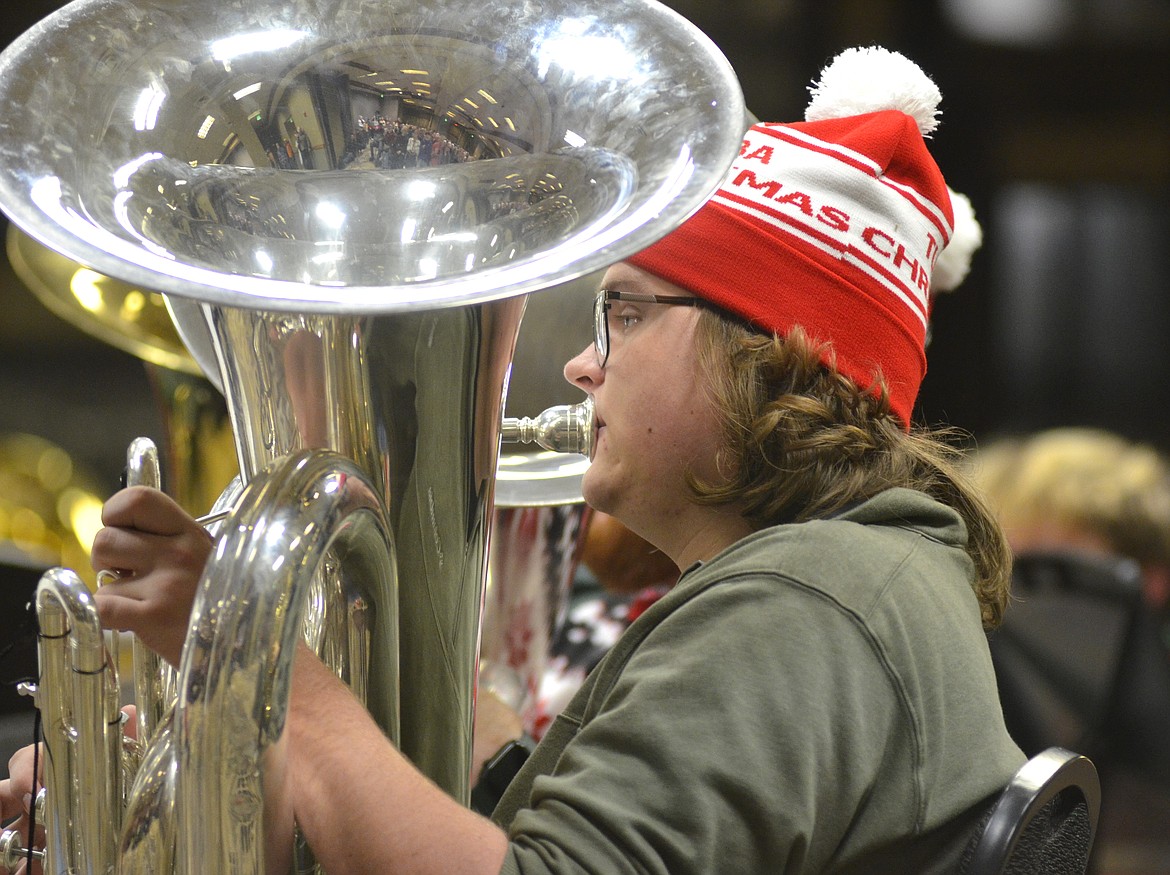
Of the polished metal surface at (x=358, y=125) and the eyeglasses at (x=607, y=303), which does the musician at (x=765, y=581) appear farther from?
the polished metal surface at (x=358, y=125)

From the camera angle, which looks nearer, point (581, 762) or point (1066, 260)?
point (581, 762)

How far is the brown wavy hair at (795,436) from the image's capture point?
1044 millimetres

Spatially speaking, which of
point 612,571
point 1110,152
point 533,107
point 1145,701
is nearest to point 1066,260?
point 1110,152

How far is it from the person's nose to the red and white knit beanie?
0.09 m

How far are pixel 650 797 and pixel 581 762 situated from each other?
49 mm

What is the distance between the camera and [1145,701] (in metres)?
2.19

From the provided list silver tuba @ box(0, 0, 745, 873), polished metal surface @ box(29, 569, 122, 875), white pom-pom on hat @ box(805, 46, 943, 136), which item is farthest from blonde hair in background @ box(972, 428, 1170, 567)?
polished metal surface @ box(29, 569, 122, 875)

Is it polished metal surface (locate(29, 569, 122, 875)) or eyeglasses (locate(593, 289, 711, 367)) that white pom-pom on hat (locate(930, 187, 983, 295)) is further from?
polished metal surface (locate(29, 569, 122, 875))

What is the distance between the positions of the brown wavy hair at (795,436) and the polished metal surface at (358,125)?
256 millimetres

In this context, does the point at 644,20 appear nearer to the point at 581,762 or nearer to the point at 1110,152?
the point at 581,762

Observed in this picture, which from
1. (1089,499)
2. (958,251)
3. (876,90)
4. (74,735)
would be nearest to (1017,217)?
(1089,499)

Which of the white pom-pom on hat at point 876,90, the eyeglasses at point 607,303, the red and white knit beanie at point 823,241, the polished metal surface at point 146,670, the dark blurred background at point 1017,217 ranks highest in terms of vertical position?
the white pom-pom on hat at point 876,90

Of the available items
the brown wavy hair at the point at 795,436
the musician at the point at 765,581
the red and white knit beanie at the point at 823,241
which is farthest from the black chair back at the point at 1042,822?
the red and white knit beanie at the point at 823,241

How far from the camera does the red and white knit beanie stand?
3.58ft
